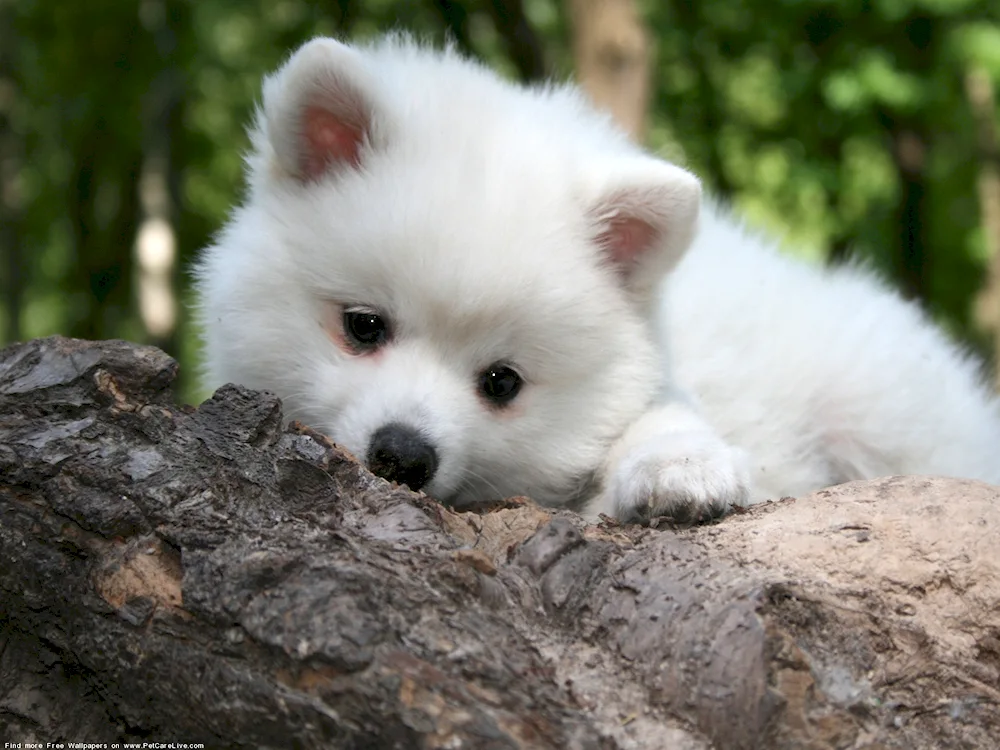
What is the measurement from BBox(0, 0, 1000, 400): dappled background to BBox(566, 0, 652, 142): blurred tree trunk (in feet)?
0.06

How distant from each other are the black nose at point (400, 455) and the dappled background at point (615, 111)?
6.00 metres

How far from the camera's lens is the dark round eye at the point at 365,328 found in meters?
3.66

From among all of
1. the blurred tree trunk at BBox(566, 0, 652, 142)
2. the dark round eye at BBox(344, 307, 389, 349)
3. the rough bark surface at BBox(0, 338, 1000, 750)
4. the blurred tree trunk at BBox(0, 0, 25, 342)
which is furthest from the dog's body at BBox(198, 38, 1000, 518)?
the blurred tree trunk at BBox(0, 0, 25, 342)

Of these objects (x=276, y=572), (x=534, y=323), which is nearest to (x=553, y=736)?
(x=276, y=572)

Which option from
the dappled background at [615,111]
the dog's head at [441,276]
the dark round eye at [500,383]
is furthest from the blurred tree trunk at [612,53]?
the dark round eye at [500,383]

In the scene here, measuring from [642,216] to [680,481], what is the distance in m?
1.02

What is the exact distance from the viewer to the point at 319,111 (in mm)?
3945

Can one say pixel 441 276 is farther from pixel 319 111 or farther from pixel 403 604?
pixel 403 604

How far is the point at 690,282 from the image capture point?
4.99 metres

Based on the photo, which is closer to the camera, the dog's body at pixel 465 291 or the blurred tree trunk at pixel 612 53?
the dog's body at pixel 465 291

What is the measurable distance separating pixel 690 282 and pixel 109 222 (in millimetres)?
17147

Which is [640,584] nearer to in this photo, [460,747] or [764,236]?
[460,747]

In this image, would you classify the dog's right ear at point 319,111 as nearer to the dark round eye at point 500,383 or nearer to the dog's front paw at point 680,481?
the dark round eye at point 500,383

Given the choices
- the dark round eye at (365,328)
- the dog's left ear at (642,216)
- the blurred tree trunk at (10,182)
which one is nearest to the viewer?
the dark round eye at (365,328)
